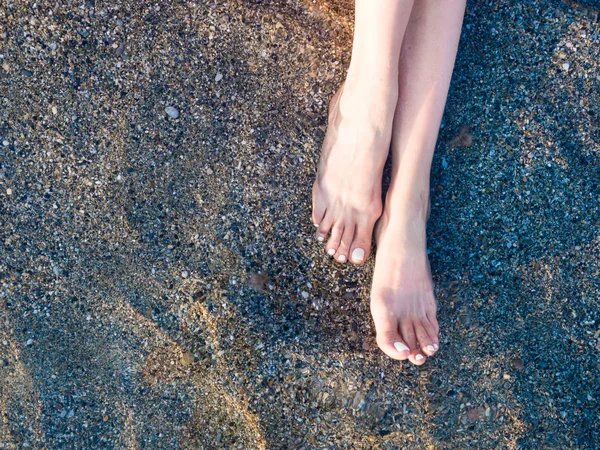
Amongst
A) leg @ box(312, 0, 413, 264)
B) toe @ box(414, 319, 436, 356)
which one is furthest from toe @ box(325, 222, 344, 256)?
toe @ box(414, 319, 436, 356)

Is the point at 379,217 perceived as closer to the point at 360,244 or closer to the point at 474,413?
the point at 360,244

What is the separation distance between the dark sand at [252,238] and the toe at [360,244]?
2.3 inches

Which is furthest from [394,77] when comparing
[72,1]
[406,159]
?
[72,1]

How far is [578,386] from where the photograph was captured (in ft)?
5.98

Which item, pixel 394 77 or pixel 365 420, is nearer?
pixel 394 77

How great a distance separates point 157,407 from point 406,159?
142 cm

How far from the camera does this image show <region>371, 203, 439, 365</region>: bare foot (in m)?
1.80

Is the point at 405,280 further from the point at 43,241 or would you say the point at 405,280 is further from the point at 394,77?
the point at 43,241

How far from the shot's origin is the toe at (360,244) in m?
1.88

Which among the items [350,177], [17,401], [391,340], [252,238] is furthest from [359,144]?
[17,401]

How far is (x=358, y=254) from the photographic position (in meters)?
1.88

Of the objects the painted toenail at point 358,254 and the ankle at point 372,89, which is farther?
the painted toenail at point 358,254

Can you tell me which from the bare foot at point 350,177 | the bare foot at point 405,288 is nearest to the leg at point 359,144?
the bare foot at point 350,177

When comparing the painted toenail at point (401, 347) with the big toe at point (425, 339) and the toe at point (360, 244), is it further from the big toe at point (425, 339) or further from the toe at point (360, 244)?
the toe at point (360, 244)
